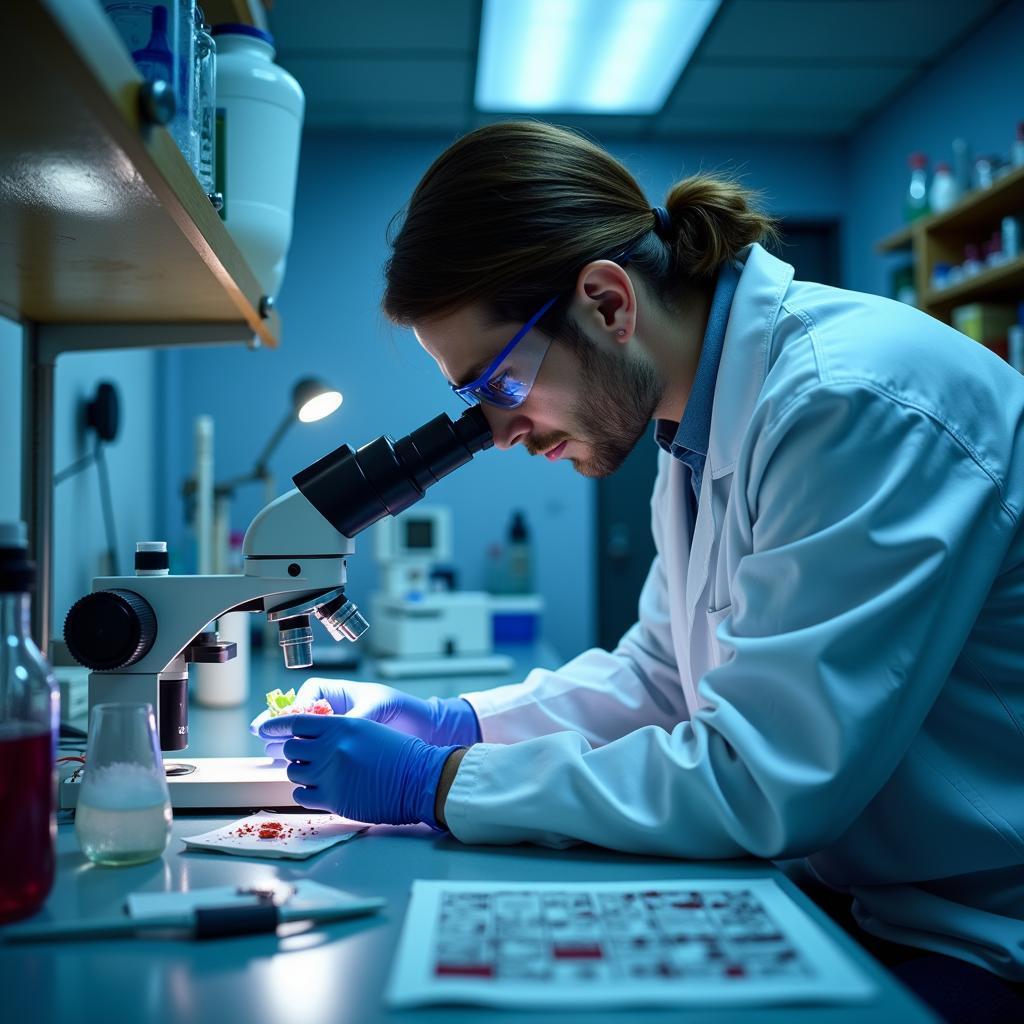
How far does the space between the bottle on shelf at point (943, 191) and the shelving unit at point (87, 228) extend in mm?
2362

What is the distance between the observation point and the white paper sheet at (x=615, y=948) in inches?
24.5

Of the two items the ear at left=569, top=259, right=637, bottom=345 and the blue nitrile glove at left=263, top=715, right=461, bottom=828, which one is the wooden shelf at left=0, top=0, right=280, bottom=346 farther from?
the blue nitrile glove at left=263, top=715, right=461, bottom=828

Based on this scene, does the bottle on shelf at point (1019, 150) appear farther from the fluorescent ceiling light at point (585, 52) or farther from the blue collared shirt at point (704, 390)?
the blue collared shirt at point (704, 390)

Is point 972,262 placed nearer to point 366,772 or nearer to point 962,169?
point 962,169

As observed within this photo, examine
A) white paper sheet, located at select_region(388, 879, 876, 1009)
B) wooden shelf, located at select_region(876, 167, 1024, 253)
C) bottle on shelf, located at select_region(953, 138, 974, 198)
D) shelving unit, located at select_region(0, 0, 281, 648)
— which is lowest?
white paper sheet, located at select_region(388, 879, 876, 1009)

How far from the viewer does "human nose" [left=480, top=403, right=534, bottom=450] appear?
1.29 m

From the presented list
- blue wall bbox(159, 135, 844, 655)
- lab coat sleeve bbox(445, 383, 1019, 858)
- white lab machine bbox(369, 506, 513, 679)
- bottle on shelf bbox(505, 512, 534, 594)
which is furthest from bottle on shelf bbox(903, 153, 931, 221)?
lab coat sleeve bbox(445, 383, 1019, 858)

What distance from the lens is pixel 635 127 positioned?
3.93 m

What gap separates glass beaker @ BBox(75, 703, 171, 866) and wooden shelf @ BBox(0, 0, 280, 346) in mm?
486

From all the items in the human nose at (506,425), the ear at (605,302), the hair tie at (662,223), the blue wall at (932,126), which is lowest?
the human nose at (506,425)

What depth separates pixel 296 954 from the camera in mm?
707

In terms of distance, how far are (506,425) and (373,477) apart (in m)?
0.24

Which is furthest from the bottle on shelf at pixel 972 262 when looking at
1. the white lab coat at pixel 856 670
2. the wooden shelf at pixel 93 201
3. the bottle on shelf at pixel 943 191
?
the wooden shelf at pixel 93 201

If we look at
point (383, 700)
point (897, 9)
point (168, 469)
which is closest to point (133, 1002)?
point (383, 700)
